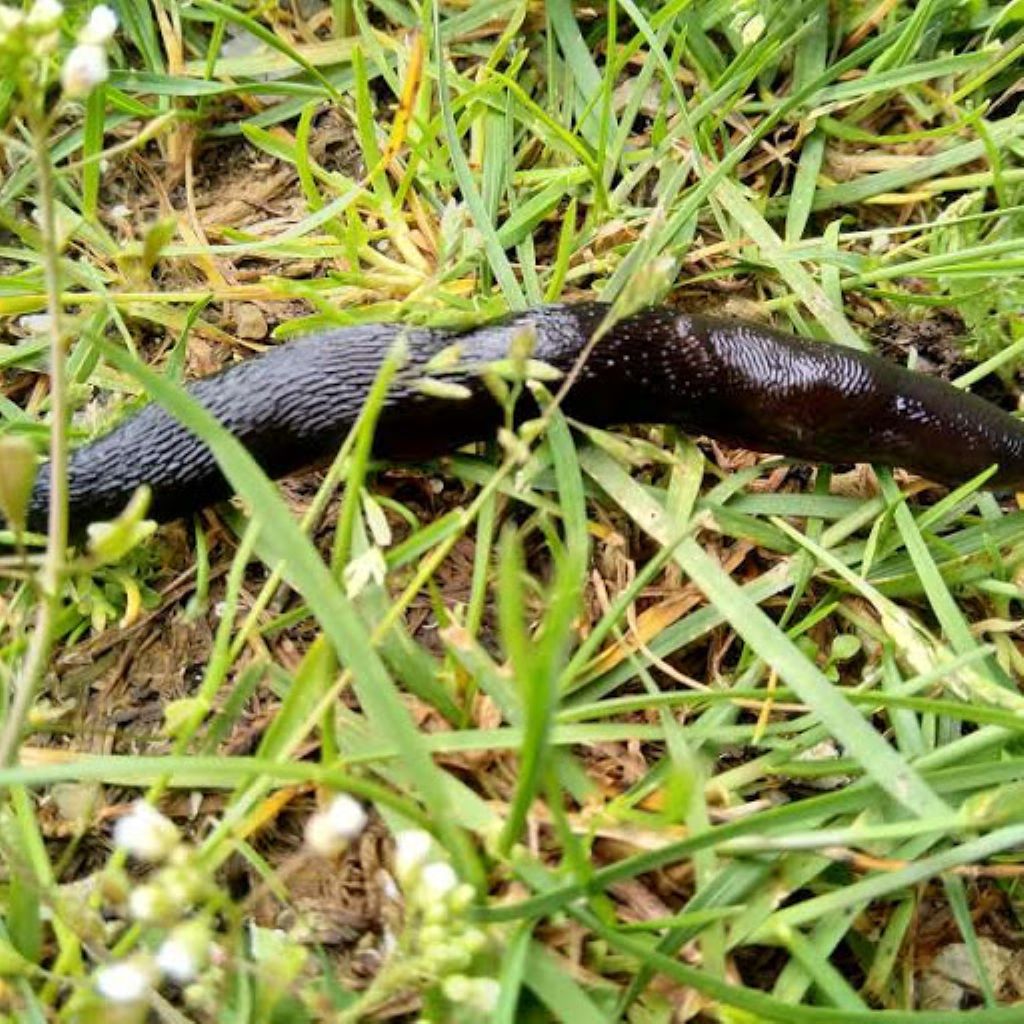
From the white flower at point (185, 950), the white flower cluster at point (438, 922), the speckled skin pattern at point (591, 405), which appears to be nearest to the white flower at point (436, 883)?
the white flower cluster at point (438, 922)

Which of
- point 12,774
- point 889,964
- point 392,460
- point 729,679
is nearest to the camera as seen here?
point 12,774

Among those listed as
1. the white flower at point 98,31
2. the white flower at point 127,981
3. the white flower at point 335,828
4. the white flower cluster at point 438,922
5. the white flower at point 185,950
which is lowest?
the white flower cluster at point 438,922

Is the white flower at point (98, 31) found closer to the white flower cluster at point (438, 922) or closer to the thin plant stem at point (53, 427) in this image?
the thin plant stem at point (53, 427)

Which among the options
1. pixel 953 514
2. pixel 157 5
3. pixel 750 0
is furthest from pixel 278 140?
pixel 953 514

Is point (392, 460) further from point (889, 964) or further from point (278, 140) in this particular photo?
point (889, 964)

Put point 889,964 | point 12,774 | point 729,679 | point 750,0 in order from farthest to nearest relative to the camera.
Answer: point 750,0, point 729,679, point 889,964, point 12,774

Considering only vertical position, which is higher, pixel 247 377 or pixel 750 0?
pixel 750 0

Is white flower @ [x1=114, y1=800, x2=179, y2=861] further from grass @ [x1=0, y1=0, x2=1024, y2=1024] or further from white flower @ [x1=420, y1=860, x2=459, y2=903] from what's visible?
white flower @ [x1=420, y1=860, x2=459, y2=903]
